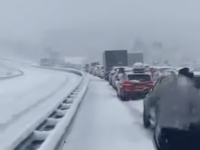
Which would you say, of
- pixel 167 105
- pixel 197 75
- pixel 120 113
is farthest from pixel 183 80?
pixel 120 113

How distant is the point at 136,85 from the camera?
2006 centimetres

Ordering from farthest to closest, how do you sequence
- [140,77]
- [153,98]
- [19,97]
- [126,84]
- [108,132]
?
[19,97]
[140,77]
[126,84]
[108,132]
[153,98]

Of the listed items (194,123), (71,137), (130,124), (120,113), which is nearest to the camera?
(194,123)

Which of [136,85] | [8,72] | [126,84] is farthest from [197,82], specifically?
[8,72]

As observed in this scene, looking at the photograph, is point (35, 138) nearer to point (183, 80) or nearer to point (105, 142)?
point (105, 142)

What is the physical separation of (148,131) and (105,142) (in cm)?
208

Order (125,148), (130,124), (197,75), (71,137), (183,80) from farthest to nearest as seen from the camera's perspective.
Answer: (130,124) < (71,137) < (197,75) < (125,148) < (183,80)

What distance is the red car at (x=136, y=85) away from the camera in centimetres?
1986

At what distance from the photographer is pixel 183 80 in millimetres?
7957

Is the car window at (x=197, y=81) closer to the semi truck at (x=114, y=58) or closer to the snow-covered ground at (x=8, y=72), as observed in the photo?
the semi truck at (x=114, y=58)

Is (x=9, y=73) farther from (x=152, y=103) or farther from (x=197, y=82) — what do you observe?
(x=197, y=82)

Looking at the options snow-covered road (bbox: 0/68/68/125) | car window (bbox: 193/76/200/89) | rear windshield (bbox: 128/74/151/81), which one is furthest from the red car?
car window (bbox: 193/76/200/89)

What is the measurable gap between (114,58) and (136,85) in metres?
24.8

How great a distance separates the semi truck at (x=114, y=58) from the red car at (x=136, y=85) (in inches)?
936
